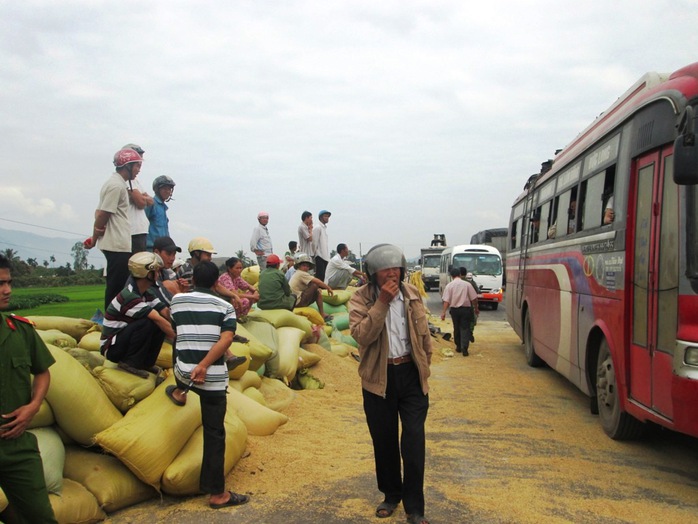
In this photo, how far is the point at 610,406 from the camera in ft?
19.0

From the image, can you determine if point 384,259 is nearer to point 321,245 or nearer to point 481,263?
point 321,245

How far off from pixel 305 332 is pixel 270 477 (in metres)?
4.10

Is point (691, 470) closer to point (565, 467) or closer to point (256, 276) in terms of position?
point (565, 467)

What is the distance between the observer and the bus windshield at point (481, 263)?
22.5 m

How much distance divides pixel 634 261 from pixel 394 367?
2502 mm

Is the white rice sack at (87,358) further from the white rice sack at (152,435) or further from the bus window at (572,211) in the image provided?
the bus window at (572,211)

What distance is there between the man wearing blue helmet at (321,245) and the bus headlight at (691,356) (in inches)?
358

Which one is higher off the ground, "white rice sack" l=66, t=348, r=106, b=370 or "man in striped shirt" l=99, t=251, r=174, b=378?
"man in striped shirt" l=99, t=251, r=174, b=378

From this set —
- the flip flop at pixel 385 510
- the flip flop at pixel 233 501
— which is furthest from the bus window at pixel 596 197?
the flip flop at pixel 233 501

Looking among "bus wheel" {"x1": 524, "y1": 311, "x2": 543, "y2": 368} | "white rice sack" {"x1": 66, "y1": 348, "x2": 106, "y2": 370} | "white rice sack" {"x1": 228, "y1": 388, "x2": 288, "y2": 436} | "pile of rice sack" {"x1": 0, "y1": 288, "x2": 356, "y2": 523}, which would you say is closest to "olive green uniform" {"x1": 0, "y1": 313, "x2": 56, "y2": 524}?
"pile of rice sack" {"x1": 0, "y1": 288, "x2": 356, "y2": 523}

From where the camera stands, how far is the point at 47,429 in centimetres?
416

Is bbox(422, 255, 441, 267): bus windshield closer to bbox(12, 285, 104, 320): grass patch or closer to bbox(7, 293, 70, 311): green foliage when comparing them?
bbox(12, 285, 104, 320): grass patch

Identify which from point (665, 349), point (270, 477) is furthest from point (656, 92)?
point (270, 477)

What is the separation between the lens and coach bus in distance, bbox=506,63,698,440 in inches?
164
